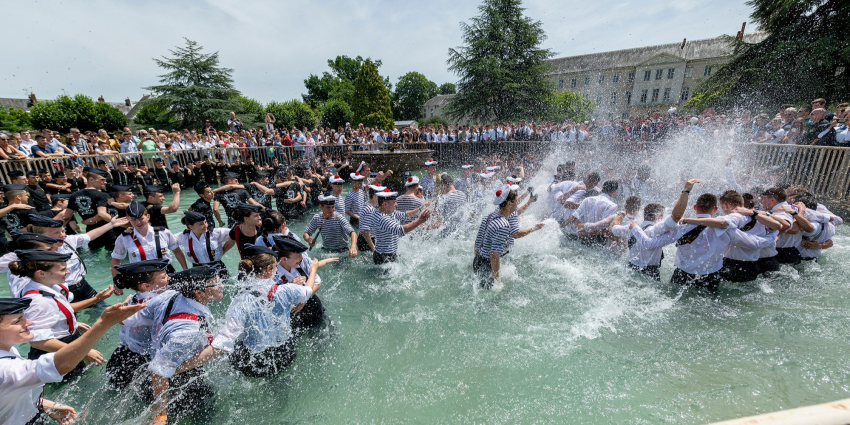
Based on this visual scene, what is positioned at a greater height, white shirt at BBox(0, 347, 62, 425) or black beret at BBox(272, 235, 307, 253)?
black beret at BBox(272, 235, 307, 253)

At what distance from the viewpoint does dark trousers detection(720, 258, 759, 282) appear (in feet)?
16.0

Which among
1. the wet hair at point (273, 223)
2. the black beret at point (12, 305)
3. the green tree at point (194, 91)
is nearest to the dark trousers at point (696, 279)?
the wet hair at point (273, 223)

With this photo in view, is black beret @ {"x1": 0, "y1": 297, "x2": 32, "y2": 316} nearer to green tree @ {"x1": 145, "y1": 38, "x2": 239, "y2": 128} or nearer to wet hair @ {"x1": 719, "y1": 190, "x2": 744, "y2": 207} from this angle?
wet hair @ {"x1": 719, "y1": 190, "x2": 744, "y2": 207}

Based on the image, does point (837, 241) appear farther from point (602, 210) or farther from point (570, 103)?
point (570, 103)

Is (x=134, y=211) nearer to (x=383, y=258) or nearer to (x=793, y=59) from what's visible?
(x=383, y=258)

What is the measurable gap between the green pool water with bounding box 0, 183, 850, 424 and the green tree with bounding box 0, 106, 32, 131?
181 ft

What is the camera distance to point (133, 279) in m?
2.62

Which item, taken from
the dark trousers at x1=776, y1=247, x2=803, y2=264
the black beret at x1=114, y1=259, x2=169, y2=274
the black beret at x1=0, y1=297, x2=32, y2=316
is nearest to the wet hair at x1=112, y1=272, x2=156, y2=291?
the black beret at x1=114, y1=259, x2=169, y2=274

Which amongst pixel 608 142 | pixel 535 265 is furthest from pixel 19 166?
pixel 608 142

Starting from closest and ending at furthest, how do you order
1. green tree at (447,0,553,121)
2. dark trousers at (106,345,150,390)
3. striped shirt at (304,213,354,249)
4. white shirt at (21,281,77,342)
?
white shirt at (21,281,77,342)
dark trousers at (106,345,150,390)
striped shirt at (304,213,354,249)
green tree at (447,0,553,121)

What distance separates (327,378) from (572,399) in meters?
2.58

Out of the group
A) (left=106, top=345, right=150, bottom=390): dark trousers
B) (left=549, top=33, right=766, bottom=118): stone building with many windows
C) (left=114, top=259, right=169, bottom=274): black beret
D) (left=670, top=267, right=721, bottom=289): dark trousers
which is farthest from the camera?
(left=549, top=33, right=766, bottom=118): stone building with many windows

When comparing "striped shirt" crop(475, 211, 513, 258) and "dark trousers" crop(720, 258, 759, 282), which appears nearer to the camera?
"striped shirt" crop(475, 211, 513, 258)

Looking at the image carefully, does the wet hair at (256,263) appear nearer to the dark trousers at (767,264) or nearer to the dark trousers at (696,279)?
the dark trousers at (696,279)
